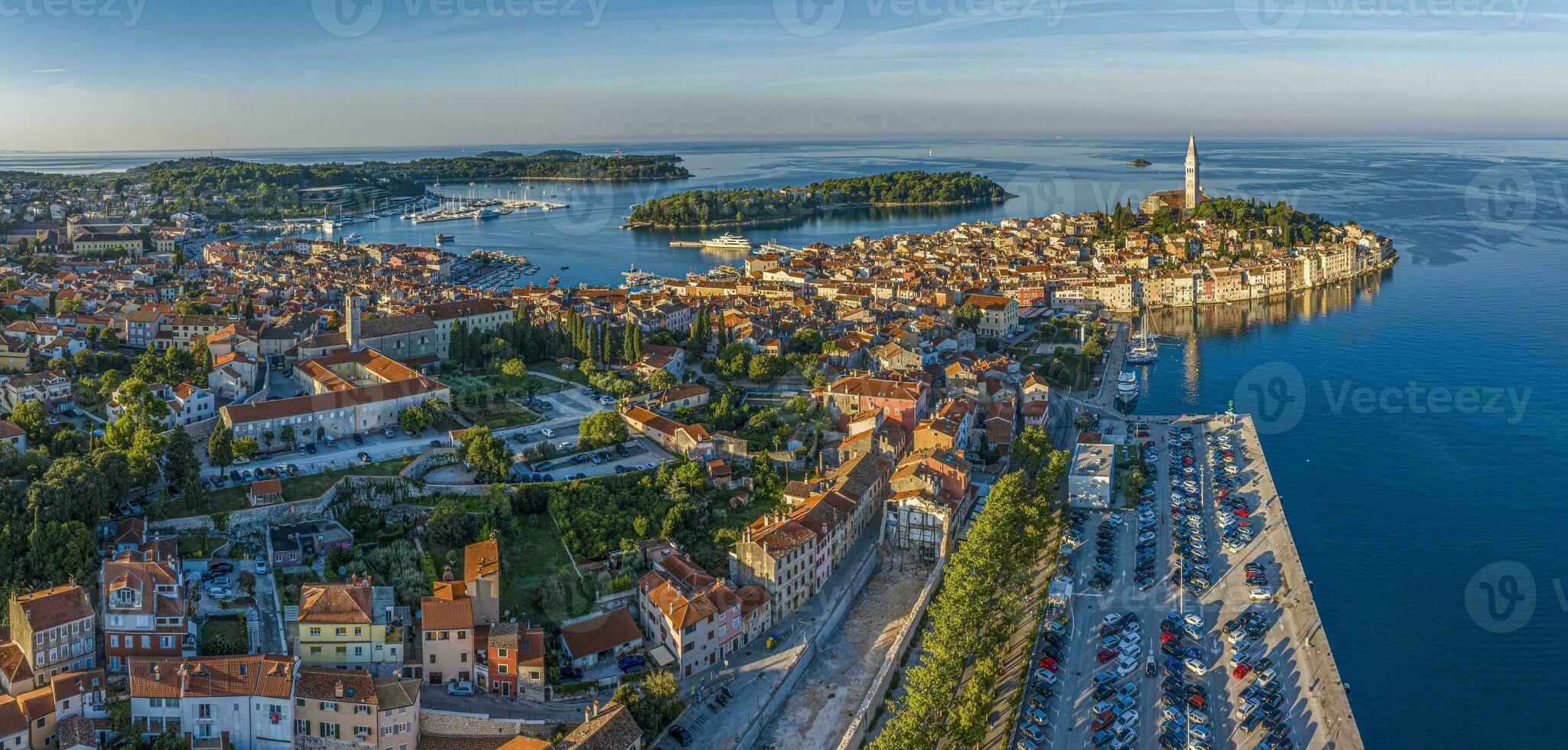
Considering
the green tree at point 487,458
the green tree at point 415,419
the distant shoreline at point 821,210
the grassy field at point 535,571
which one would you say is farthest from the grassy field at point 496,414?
the distant shoreline at point 821,210

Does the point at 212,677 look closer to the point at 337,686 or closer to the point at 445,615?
the point at 337,686

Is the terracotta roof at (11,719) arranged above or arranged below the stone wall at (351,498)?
below

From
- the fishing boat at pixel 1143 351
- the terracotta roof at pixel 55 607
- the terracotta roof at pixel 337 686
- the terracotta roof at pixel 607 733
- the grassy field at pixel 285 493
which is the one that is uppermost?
the fishing boat at pixel 1143 351

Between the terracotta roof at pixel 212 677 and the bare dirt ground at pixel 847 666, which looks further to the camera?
the bare dirt ground at pixel 847 666

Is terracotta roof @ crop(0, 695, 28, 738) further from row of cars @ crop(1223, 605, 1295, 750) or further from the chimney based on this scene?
the chimney

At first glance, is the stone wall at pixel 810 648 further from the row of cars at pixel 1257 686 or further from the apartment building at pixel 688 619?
the row of cars at pixel 1257 686

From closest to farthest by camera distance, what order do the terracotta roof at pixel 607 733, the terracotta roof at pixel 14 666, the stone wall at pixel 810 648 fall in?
the terracotta roof at pixel 607 733
the terracotta roof at pixel 14 666
the stone wall at pixel 810 648
